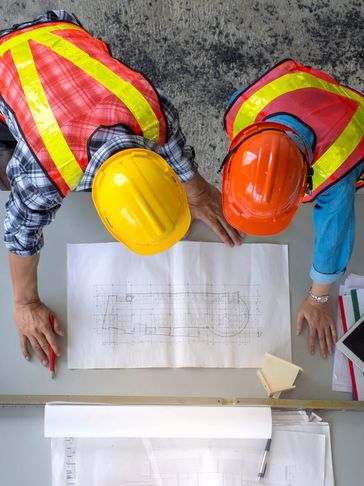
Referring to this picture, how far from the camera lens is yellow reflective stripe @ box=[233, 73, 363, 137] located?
2.54ft

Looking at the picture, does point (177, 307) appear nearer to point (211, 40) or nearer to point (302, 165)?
point (302, 165)

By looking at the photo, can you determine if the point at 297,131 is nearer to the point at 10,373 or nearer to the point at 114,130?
the point at 114,130

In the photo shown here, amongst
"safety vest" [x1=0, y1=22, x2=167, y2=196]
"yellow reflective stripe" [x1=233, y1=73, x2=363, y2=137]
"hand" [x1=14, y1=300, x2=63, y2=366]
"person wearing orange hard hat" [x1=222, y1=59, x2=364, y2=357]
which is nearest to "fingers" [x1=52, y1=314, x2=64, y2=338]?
"hand" [x1=14, y1=300, x2=63, y2=366]

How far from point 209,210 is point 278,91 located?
234mm

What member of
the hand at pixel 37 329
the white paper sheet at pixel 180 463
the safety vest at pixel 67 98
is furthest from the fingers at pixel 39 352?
the safety vest at pixel 67 98

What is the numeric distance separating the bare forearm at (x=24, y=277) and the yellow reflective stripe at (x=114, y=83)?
29 cm

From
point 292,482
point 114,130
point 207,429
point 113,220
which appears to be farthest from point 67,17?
point 292,482

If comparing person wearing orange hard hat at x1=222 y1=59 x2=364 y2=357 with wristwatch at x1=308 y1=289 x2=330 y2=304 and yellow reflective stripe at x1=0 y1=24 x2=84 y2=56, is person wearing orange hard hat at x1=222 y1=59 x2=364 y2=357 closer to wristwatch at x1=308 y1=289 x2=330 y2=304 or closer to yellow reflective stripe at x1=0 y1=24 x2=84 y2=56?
wristwatch at x1=308 y1=289 x2=330 y2=304

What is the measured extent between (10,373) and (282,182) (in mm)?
560

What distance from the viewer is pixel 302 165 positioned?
0.61 metres

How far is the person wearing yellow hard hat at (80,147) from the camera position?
59 cm

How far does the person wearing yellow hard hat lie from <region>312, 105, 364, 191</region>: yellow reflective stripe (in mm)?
208

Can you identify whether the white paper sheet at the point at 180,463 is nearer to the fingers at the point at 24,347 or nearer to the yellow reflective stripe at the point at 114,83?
the fingers at the point at 24,347

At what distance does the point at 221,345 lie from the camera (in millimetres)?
839
